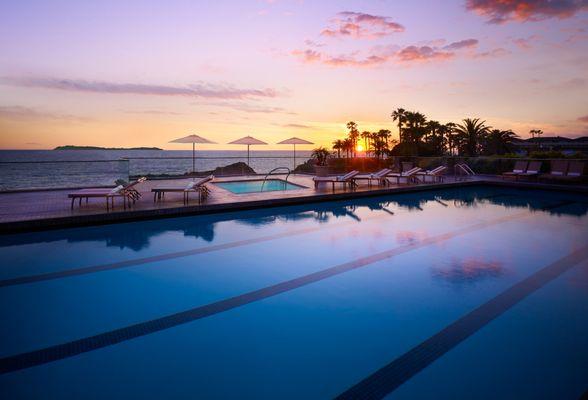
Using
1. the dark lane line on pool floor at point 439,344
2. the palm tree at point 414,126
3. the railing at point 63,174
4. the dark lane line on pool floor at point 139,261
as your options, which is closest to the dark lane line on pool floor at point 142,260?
the dark lane line on pool floor at point 139,261

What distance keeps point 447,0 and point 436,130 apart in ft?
96.2

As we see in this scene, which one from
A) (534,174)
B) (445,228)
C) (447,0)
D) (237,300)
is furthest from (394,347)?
(534,174)

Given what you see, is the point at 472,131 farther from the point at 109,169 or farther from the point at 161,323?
the point at 161,323

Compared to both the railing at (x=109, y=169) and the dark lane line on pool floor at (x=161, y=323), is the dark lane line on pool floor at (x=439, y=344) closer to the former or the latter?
the dark lane line on pool floor at (x=161, y=323)

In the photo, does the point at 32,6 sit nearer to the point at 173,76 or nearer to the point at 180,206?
the point at 173,76

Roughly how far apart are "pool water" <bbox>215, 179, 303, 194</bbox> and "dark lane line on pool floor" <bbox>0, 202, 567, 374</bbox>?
26.5 ft

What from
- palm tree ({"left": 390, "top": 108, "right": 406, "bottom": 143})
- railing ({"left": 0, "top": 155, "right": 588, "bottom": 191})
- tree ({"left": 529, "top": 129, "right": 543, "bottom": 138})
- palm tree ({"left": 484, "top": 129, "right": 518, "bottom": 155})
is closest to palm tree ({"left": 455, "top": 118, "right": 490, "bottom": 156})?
palm tree ({"left": 484, "top": 129, "right": 518, "bottom": 155})

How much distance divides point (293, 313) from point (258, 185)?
11.1 m

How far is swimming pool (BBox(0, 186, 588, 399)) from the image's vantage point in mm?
2662

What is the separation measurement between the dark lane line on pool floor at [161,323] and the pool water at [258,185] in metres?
8.09

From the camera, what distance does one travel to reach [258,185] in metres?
14.7

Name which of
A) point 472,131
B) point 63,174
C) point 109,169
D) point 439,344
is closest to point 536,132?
point 472,131

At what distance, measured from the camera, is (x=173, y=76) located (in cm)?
1725

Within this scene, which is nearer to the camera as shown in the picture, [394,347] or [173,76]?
[394,347]
